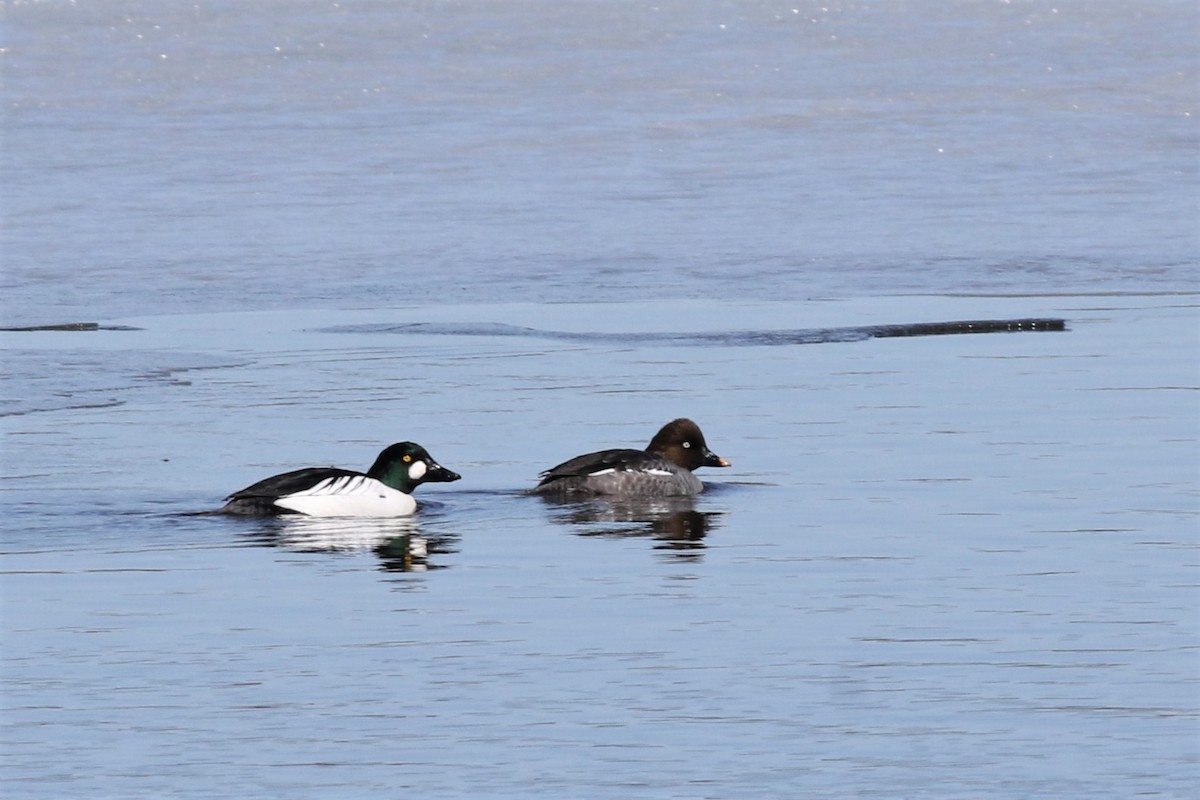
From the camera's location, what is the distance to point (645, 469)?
10.6 metres

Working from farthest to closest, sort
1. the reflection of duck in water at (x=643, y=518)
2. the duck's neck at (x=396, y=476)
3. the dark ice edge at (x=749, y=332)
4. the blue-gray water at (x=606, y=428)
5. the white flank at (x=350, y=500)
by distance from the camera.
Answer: the dark ice edge at (x=749, y=332)
the duck's neck at (x=396, y=476)
the white flank at (x=350, y=500)
the reflection of duck in water at (x=643, y=518)
the blue-gray water at (x=606, y=428)

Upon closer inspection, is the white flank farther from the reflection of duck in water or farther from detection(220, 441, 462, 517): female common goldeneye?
the reflection of duck in water

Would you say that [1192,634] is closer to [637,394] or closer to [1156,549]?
[1156,549]

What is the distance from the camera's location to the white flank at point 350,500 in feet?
31.8

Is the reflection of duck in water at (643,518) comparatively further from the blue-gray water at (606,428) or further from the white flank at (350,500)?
the white flank at (350,500)

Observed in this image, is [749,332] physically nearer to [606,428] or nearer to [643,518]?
[606,428]

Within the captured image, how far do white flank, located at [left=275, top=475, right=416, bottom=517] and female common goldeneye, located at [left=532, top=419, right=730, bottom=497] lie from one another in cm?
62

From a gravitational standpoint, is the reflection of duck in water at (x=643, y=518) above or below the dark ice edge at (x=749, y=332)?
below

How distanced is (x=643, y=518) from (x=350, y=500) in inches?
50.9

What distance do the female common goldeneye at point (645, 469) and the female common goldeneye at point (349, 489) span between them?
1.66 feet

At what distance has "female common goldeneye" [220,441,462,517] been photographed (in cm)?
966

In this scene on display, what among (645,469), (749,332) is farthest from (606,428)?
(749,332)

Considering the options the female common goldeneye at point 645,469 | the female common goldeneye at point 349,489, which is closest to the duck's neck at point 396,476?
the female common goldeneye at point 349,489

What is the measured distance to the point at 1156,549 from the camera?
8.69 m
